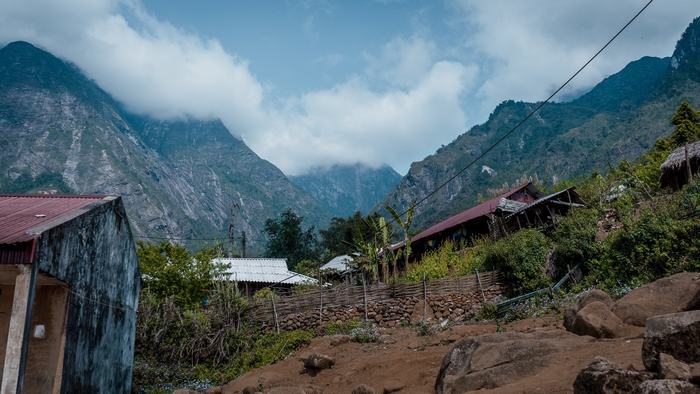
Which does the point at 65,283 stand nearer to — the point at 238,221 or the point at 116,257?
the point at 116,257

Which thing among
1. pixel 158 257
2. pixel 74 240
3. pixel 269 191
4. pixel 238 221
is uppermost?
pixel 269 191

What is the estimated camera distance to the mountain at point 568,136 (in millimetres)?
64688

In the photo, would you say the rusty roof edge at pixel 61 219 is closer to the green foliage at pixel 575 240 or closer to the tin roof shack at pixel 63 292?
the tin roof shack at pixel 63 292

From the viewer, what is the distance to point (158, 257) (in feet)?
71.3

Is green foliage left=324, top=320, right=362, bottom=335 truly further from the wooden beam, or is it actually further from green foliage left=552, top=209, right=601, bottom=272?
the wooden beam

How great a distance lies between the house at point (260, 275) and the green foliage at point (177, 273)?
14.8 feet

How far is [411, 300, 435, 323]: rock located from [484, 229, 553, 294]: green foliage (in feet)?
9.65

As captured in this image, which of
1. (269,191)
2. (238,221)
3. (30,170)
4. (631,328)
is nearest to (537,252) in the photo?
(631,328)

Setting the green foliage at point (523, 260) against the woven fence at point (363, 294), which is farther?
the woven fence at point (363, 294)

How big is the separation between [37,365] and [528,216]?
21.2 meters

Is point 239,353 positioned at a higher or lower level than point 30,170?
lower

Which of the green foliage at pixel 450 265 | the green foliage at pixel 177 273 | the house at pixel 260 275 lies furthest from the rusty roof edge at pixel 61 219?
the house at pixel 260 275

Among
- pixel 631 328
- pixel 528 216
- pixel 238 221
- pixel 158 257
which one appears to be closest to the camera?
pixel 631 328

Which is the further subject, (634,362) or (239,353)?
(239,353)
